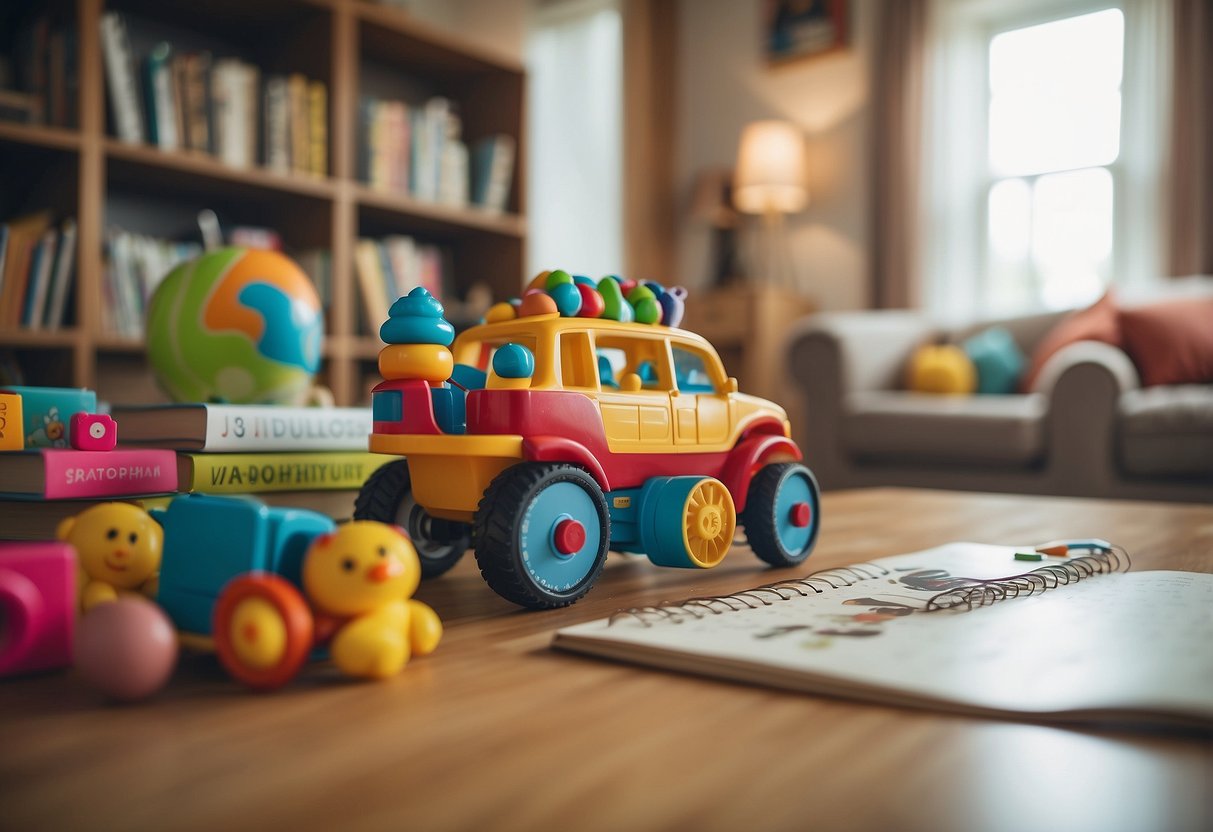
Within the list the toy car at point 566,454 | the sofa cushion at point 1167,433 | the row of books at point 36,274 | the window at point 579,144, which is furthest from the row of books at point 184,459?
the window at point 579,144

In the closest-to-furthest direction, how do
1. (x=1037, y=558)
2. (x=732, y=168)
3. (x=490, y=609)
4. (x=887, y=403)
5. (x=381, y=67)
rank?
(x=490, y=609) → (x=1037, y=558) → (x=887, y=403) → (x=381, y=67) → (x=732, y=168)

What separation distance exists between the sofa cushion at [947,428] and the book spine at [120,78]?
224 centimetres

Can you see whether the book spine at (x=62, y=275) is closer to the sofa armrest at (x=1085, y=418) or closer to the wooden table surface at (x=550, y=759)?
the wooden table surface at (x=550, y=759)

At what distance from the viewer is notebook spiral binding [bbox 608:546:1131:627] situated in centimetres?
54

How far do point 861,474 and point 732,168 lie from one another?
6.32 ft

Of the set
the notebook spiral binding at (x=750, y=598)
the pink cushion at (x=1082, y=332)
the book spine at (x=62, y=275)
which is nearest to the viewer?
the notebook spiral binding at (x=750, y=598)

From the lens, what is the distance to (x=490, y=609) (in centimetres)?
61

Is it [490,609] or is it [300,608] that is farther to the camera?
[490,609]

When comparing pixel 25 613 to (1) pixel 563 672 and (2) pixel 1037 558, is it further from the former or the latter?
(2) pixel 1037 558

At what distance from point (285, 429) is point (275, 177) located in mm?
2060

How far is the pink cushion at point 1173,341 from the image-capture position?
2.79 meters

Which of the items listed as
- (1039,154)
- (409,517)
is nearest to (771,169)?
(1039,154)

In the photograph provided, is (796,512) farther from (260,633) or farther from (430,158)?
(430,158)

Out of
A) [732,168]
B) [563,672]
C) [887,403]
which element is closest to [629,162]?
[732,168]
